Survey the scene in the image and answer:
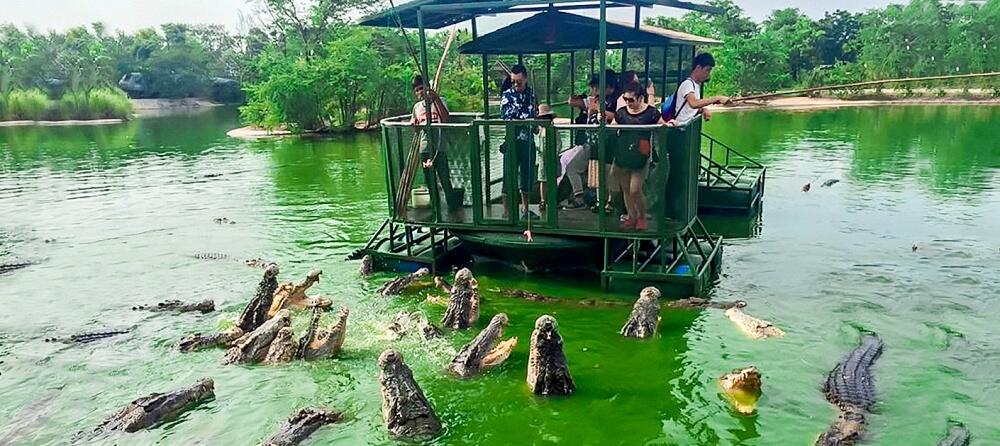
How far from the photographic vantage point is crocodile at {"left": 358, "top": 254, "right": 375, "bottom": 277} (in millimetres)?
11461

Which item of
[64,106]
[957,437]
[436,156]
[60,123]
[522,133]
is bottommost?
[957,437]

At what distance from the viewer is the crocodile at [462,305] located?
9.05m

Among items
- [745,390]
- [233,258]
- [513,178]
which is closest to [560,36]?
[513,178]

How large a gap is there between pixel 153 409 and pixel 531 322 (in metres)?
4.57

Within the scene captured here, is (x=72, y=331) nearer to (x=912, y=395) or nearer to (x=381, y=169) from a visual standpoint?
(x=912, y=395)

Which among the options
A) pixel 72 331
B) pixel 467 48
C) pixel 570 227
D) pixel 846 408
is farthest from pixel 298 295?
pixel 846 408

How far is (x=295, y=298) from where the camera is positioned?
9.99 meters

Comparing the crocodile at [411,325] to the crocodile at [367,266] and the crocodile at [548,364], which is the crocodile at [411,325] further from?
the crocodile at [367,266]

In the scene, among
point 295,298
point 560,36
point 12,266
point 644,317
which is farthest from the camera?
point 12,266

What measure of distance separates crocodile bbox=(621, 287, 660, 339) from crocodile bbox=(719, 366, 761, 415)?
5.18ft

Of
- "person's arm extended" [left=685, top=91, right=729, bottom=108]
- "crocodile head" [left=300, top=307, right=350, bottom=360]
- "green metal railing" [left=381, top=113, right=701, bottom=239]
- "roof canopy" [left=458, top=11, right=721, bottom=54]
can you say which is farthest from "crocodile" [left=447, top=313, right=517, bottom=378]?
"roof canopy" [left=458, top=11, right=721, bottom=54]

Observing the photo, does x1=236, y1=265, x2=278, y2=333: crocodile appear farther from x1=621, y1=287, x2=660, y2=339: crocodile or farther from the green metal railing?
x1=621, y1=287, x2=660, y2=339: crocodile

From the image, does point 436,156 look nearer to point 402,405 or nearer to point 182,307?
point 182,307

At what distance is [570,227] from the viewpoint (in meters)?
9.88
